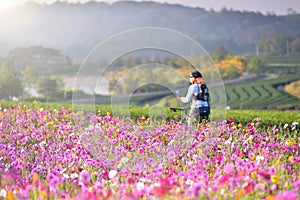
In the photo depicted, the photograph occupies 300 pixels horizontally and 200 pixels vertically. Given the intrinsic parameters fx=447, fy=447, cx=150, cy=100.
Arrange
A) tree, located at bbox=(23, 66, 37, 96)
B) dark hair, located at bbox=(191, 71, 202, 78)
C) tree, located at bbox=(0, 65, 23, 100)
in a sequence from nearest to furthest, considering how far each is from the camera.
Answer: dark hair, located at bbox=(191, 71, 202, 78), tree, located at bbox=(0, 65, 23, 100), tree, located at bbox=(23, 66, 37, 96)

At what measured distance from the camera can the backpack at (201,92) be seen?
24.2ft

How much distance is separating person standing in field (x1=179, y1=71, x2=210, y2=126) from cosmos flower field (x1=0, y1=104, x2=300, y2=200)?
0.71ft

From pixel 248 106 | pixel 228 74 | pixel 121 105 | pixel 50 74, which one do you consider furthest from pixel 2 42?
pixel 121 105

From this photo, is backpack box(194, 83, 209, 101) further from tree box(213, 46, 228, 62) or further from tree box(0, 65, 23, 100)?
tree box(213, 46, 228, 62)

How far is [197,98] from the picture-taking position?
24.3 ft

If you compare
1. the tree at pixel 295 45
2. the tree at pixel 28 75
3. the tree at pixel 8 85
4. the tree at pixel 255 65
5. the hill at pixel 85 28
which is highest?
the hill at pixel 85 28

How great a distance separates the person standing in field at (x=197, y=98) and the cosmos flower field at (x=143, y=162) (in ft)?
0.71

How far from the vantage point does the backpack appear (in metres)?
7.39

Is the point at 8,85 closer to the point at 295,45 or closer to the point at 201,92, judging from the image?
the point at 201,92

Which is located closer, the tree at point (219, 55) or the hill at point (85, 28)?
the tree at point (219, 55)

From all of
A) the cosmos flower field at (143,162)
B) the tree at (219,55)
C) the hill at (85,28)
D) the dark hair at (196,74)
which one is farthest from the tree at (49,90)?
the hill at (85,28)

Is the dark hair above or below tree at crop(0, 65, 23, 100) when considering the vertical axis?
below

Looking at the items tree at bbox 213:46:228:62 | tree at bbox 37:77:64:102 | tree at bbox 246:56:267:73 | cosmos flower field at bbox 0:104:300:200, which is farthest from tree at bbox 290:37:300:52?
cosmos flower field at bbox 0:104:300:200

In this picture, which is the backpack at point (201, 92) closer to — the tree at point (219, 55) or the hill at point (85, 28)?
the tree at point (219, 55)
